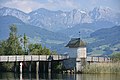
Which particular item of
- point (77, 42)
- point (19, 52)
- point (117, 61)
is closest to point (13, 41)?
point (19, 52)

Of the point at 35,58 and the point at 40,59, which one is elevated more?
the point at 35,58

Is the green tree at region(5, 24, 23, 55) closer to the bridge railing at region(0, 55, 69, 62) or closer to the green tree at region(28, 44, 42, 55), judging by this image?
the green tree at region(28, 44, 42, 55)

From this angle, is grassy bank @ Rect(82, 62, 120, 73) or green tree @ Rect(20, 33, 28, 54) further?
green tree @ Rect(20, 33, 28, 54)

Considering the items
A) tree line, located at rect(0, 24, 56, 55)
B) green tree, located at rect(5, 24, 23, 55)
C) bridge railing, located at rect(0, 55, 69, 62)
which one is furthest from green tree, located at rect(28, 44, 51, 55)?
bridge railing, located at rect(0, 55, 69, 62)

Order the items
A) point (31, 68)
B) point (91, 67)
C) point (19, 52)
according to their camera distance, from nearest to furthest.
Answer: point (91, 67), point (31, 68), point (19, 52)

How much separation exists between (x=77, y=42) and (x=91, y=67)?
4.99m

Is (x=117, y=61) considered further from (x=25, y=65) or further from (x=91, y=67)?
(x=25, y=65)

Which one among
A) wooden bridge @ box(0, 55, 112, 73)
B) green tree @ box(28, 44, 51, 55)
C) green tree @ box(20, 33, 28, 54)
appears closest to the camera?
wooden bridge @ box(0, 55, 112, 73)

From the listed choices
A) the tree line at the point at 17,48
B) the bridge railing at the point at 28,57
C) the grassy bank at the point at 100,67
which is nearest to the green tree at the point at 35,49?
the tree line at the point at 17,48

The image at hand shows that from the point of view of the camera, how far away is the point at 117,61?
7700cm

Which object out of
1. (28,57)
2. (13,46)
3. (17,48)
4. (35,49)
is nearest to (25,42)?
(17,48)

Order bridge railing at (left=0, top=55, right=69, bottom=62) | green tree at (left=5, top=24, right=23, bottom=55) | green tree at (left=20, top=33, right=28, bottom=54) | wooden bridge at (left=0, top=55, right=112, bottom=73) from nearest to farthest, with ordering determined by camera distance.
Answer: bridge railing at (left=0, top=55, right=69, bottom=62) → wooden bridge at (left=0, top=55, right=112, bottom=73) → green tree at (left=5, top=24, right=23, bottom=55) → green tree at (left=20, top=33, right=28, bottom=54)

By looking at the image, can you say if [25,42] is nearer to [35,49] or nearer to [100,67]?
[35,49]

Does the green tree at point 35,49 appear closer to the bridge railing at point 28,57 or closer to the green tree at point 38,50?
the green tree at point 38,50
